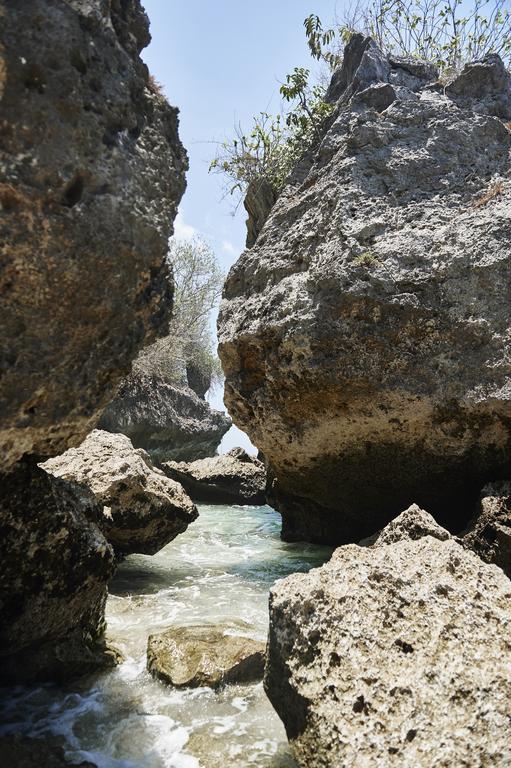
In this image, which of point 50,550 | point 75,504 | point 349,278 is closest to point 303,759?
point 50,550

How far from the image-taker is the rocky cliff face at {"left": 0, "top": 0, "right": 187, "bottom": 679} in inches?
96.2

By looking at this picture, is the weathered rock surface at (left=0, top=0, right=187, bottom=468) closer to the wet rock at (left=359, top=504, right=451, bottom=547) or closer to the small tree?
the wet rock at (left=359, top=504, right=451, bottom=547)

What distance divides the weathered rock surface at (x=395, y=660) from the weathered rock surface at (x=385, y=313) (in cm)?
285

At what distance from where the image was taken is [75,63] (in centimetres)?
265

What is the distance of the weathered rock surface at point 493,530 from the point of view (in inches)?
189

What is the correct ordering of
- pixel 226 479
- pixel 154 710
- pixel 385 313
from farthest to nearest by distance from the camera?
pixel 226 479, pixel 385 313, pixel 154 710

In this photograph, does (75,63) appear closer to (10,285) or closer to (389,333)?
(10,285)

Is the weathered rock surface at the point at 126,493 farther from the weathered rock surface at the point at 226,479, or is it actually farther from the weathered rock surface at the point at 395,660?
the weathered rock surface at the point at 226,479

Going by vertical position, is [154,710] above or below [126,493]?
below

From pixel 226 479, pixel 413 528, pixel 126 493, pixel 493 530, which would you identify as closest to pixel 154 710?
pixel 413 528

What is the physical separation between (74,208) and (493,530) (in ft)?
14.2

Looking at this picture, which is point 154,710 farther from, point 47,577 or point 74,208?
point 74,208

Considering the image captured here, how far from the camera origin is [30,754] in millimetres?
2770

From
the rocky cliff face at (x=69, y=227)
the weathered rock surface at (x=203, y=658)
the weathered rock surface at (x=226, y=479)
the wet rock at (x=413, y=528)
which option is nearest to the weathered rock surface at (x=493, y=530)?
the wet rock at (x=413, y=528)
